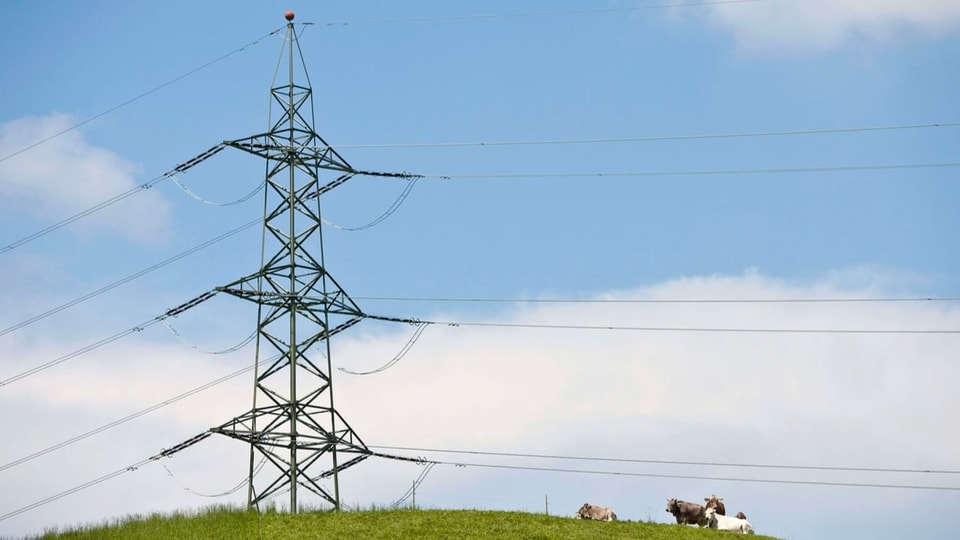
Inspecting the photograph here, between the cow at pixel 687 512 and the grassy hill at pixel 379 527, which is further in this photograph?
the cow at pixel 687 512

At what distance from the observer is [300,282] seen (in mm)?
56156

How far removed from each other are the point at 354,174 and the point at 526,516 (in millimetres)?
15703

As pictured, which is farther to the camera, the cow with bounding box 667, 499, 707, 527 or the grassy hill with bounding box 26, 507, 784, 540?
the cow with bounding box 667, 499, 707, 527

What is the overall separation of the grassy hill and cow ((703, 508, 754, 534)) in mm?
1566

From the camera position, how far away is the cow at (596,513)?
55.2 meters

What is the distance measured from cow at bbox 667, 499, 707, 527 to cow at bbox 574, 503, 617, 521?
8.99 feet

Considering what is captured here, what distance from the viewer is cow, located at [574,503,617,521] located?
55.2 m

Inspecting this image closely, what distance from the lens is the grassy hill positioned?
5056 centimetres

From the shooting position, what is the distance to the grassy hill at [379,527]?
50562mm

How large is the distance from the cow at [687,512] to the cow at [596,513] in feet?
8.99

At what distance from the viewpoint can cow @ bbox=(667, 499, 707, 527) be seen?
5641cm

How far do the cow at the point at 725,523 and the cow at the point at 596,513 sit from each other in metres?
3.76

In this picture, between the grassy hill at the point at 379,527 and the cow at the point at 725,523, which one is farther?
the cow at the point at 725,523

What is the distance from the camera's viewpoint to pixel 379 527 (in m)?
51.2
